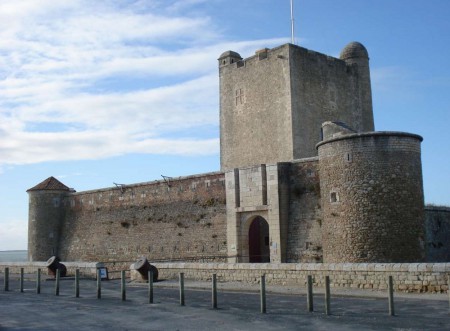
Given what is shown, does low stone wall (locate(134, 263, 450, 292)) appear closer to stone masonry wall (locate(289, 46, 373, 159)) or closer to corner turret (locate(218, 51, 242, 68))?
stone masonry wall (locate(289, 46, 373, 159))

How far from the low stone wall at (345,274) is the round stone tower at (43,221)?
14.7 meters

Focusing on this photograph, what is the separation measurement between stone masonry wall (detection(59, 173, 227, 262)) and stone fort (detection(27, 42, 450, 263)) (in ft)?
0.19

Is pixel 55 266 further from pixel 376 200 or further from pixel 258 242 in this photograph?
pixel 376 200

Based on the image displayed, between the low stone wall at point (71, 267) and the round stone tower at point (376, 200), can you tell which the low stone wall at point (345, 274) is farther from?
the low stone wall at point (71, 267)

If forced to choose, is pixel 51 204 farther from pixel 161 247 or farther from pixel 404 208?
pixel 404 208

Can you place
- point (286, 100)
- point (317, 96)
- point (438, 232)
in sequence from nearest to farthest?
1. point (438, 232)
2. point (286, 100)
3. point (317, 96)

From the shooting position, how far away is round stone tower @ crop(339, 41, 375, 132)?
3098cm

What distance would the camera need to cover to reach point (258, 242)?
25.6 meters

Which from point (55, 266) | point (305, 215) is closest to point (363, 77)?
point (305, 215)

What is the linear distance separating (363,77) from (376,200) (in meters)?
14.0

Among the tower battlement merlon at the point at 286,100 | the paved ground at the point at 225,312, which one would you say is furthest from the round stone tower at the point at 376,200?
the tower battlement merlon at the point at 286,100

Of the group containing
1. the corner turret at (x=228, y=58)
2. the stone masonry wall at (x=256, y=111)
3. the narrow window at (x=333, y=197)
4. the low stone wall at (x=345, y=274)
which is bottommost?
the low stone wall at (x=345, y=274)

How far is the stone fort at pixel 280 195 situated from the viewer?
746 inches

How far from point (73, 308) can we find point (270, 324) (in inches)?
232
